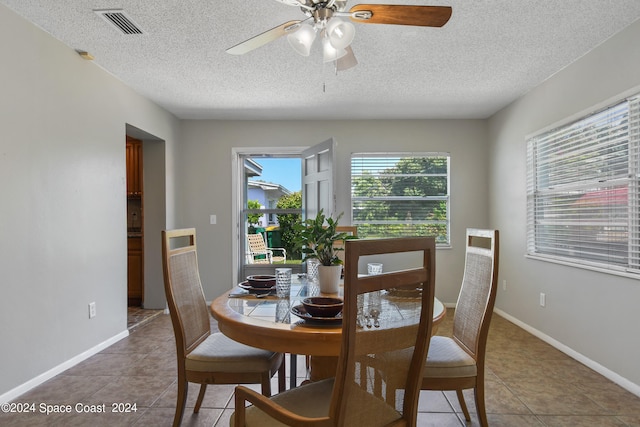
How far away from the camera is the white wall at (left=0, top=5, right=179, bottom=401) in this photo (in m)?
2.29

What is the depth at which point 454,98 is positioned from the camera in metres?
3.99

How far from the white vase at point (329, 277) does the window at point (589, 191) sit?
208 centimetres

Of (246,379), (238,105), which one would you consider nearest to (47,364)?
(246,379)

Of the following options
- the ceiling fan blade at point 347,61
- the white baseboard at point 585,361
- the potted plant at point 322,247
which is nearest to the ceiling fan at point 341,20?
the ceiling fan blade at point 347,61

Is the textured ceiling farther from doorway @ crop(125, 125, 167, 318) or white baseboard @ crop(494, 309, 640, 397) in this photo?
white baseboard @ crop(494, 309, 640, 397)

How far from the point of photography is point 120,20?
94.7 inches

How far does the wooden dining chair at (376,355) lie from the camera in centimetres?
96

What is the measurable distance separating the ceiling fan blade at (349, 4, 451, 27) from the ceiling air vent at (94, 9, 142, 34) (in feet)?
5.08

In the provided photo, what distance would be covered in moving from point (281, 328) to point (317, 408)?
0.97ft

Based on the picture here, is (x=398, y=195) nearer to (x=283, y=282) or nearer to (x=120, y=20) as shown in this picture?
(x=283, y=282)

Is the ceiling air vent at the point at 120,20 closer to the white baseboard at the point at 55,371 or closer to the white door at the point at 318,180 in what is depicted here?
the white door at the point at 318,180

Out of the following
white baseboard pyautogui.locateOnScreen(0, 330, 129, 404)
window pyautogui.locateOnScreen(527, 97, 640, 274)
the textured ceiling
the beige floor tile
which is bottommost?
the beige floor tile

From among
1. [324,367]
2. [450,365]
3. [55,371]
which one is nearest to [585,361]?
[450,365]

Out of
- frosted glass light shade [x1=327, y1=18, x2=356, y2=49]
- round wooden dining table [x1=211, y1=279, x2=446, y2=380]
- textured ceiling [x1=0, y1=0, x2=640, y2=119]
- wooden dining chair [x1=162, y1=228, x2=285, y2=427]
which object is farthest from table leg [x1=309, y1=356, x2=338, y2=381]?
textured ceiling [x1=0, y1=0, x2=640, y2=119]
